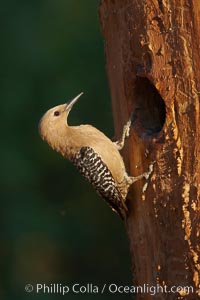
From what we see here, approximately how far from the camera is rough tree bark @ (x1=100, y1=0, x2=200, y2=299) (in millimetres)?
6055

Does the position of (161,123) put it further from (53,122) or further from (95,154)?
(53,122)

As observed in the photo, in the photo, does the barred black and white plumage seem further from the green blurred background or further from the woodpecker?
the green blurred background

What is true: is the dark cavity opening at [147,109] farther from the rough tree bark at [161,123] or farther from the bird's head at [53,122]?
the bird's head at [53,122]

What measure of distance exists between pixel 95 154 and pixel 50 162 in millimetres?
3507

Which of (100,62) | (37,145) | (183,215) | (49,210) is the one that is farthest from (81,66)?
(183,215)

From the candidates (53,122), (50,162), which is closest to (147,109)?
(53,122)

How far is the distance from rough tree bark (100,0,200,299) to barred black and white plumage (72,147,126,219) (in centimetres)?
12

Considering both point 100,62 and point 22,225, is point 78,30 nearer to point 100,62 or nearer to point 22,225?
point 100,62

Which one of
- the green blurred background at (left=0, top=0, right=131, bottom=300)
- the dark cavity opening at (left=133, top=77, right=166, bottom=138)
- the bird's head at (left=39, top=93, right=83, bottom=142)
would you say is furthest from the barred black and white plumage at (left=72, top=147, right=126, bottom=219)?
the green blurred background at (left=0, top=0, right=131, bottom=300)

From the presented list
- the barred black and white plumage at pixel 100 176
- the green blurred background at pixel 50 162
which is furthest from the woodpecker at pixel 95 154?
the green blurred background at pixel 50 162

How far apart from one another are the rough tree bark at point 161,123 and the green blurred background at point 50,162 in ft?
11.4

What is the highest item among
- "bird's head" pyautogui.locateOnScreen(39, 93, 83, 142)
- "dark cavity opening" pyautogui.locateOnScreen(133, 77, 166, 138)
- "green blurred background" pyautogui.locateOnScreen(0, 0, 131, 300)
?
"dark cavity opening" pyautogui.locateOnScreen(133, 77, 166, 138)

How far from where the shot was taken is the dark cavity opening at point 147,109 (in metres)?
6.51

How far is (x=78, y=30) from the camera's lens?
10305 mm
